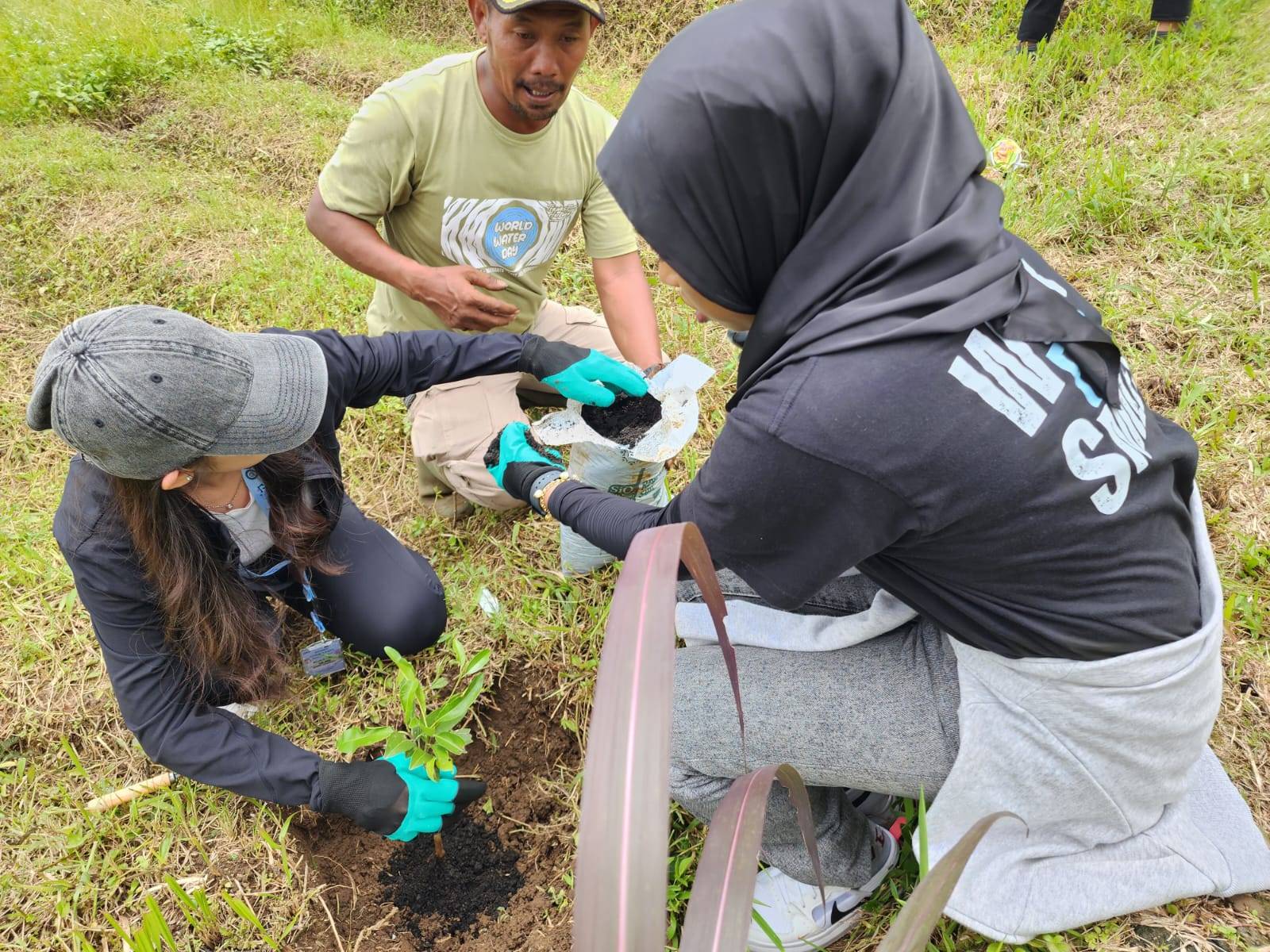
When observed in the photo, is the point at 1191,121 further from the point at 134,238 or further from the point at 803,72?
the point at 134,238

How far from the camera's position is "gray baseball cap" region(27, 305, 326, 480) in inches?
50.2

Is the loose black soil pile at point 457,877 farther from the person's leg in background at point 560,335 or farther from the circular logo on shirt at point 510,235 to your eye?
the circular logo on shirt at point 510,235

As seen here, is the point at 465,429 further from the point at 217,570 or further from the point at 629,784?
the point at 629,784

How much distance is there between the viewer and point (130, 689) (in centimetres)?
156

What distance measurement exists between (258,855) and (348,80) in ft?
17.3

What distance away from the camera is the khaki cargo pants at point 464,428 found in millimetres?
2320

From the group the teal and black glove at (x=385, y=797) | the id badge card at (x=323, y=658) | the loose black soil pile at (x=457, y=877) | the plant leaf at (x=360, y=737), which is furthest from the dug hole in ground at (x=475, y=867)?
the plant leaf at (x=360, y=737)

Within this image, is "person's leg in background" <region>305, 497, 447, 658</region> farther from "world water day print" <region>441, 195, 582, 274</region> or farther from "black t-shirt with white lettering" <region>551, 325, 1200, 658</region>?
"black t-shirt with white lettering" <region>551, 325, 1200, 658</region>

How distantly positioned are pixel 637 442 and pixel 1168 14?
3656 mm

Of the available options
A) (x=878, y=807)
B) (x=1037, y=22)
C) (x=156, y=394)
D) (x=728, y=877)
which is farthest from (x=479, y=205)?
(x=1037, y=22)

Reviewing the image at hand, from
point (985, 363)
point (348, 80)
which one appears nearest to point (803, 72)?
point (985, 363)

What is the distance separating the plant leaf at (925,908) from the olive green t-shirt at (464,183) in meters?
2.02

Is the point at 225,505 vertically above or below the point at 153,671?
above

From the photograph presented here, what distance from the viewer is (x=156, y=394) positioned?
1303mm
